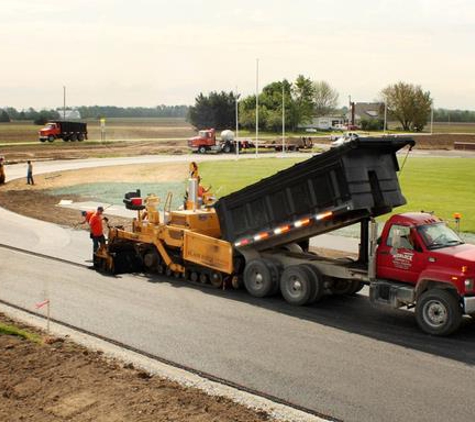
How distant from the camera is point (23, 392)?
9.04m

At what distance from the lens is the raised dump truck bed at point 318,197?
500 inches

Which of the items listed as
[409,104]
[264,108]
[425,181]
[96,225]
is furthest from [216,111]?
[96,225]

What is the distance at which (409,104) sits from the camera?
118 m

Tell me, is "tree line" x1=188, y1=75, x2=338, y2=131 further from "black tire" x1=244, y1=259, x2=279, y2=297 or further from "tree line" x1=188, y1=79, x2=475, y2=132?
"black tire" x1=244, y1=259, x2=279, y2=297

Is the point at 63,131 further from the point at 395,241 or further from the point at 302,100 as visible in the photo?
the point at 395,241

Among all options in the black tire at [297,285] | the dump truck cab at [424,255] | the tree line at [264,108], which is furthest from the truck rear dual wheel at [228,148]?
the dump truck cab at [424,255]

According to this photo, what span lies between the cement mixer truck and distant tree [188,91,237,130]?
4500 cm

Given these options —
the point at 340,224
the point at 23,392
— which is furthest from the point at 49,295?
the point at 340,224

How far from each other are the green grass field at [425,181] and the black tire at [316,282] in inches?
430

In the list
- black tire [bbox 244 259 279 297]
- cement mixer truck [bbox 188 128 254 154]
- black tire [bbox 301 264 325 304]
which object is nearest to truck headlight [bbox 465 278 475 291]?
black tire [bbox 301 264 325 304]

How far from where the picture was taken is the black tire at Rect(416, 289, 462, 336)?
37.5 feet

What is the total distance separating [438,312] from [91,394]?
622 cm

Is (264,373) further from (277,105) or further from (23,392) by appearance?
(277,105)

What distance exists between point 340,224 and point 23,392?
7.23m
